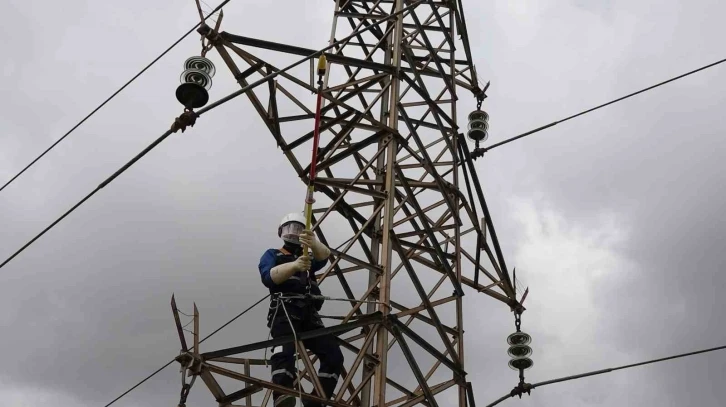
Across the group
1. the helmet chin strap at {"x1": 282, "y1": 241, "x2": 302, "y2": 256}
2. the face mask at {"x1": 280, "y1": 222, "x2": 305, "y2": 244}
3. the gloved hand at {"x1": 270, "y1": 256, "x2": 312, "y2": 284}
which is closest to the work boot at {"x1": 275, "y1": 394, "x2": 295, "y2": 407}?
the gloved hand at {"x1": 270, "y1": 256, "x2": 312, "y2": 284}

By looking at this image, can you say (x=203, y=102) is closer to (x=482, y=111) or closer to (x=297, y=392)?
(x=297, y=392)

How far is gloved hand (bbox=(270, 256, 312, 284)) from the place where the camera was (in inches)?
367

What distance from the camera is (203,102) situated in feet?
33.9

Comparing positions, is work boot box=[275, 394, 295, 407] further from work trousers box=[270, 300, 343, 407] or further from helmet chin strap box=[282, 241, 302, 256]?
helmet chin strap box=[282, 241, 302, 256]

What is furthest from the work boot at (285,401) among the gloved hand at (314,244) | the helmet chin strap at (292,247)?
the helmet chin strap at (292,247)

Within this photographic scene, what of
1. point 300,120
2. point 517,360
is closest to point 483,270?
point 517,360

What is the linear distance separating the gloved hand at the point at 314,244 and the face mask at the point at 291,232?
0.39 m

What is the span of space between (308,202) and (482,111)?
6976 millimetres

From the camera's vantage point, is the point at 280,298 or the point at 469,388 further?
the point at 469,388

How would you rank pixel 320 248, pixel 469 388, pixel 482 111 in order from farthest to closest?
pixel 482 111 < pixel 469 388 < pixel 320 248

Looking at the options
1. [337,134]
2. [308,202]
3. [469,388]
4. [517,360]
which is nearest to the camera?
[308,202]

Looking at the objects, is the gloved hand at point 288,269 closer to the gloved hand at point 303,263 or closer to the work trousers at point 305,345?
the gloved hand at point 303,263

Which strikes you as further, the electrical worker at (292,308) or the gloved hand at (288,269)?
the electrical worker at (292,308)

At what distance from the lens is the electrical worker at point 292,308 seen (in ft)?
31.9
